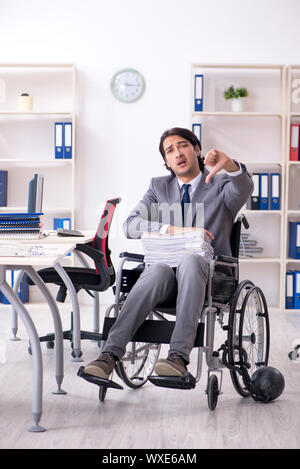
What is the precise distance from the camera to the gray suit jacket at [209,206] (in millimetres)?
2846

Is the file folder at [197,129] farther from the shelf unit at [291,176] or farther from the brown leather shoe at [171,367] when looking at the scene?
the brown leather shoe at [171,367]

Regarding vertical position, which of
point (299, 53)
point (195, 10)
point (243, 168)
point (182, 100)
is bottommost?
point (243, 168)

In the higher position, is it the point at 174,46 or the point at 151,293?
the point at 174,46

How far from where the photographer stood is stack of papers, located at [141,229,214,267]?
108 inches

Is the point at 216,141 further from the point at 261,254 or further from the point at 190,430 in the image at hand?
the point at 190,430

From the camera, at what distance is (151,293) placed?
8.54ft

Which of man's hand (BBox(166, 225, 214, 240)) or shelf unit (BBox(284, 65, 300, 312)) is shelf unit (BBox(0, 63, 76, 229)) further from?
man's hand (BBox(166, 225, 214, 240))

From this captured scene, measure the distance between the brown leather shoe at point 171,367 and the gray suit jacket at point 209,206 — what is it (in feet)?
1.91

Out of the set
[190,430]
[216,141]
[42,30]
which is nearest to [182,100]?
[216,141]

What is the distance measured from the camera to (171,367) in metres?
2.45

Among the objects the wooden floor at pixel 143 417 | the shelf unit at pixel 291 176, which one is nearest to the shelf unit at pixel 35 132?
the shelf unit at pixel 291 176

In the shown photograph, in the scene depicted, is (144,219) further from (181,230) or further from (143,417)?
(143,417)

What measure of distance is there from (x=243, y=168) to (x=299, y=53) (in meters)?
2.91

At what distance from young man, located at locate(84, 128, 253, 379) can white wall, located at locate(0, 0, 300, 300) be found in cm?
235
